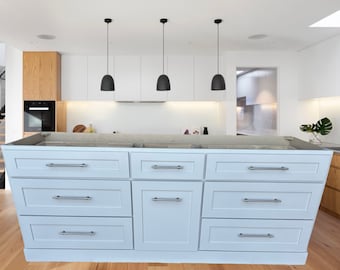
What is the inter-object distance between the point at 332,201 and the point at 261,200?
2242 mm

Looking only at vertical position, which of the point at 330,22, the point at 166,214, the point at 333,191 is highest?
the point at 330,22

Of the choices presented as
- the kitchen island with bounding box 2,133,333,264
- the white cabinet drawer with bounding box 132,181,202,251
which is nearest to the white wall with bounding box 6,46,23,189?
the kitchen island with bounding box 2,133,333,264

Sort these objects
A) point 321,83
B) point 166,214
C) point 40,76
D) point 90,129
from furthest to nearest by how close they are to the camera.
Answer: point 90,129, point 40,76, point 321,83, point 166,214

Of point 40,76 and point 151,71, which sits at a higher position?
point 151,71

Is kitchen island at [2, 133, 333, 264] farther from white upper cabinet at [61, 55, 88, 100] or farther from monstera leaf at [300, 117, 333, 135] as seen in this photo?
white upper cabinet at [61, 55, 88, 100]

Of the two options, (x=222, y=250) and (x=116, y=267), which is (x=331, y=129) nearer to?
(x=222, y=250)

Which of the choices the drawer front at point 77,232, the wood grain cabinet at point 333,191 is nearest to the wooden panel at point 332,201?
the wood grain cabinet at point 333,191

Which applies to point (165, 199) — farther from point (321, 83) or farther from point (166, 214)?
point (321, 83)

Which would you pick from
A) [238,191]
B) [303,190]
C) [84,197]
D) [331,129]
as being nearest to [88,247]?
[84,197]

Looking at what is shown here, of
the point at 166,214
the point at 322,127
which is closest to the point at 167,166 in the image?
the point at 166,214

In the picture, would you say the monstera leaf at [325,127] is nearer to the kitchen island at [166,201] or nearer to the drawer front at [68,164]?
the kitchen island at [166,201]

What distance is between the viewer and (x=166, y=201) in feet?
7.36

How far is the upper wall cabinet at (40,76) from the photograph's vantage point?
4.98 m

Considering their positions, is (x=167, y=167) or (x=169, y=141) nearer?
(x=167, y=167)
